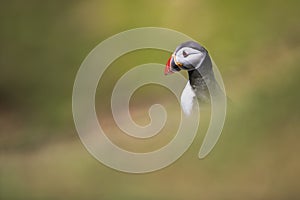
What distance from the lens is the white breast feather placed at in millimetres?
1650

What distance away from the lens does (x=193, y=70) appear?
165 cm

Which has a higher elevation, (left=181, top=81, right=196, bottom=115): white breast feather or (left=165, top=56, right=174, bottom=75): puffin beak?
(left=165, top=56, right=174, bottom=75): puffin beak

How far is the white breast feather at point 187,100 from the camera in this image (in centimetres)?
165

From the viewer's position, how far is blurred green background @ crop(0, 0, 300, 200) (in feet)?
5.33

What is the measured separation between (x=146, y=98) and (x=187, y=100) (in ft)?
0.51

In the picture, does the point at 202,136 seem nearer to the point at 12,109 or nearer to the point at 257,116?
the point at 257,116

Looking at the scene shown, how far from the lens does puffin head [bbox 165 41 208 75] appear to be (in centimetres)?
164

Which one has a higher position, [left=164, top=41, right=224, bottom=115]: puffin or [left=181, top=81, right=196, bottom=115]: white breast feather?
[left=164, top=41, right=224, bottom=115]: puffin

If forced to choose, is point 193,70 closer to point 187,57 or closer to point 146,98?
point 187,57

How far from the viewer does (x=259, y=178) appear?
1.63 m

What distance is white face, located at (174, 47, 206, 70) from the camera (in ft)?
5.40

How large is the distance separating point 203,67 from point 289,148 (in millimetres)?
441

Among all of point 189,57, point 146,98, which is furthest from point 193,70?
point 146,98

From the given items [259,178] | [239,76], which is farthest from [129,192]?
[239,76]
